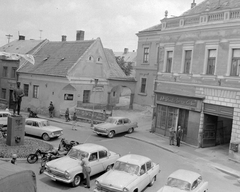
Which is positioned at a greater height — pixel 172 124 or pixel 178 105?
pixel 178 105

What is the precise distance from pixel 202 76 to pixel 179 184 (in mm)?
11685

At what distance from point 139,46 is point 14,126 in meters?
22.5

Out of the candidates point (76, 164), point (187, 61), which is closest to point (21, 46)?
point (187, 61)

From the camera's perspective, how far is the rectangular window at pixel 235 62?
1846 centimetres

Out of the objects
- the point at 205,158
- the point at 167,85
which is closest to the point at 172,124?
the point at 167,85

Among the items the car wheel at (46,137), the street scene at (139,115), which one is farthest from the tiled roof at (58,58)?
the car wheel at (46,137)

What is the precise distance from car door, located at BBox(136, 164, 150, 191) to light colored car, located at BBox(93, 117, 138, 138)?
10.2 meters

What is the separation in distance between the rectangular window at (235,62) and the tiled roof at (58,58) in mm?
17424

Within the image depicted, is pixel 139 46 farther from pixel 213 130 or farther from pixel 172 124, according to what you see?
pixel 213 130

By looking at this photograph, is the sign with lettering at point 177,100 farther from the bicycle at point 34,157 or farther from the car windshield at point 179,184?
the bicycle at point 34,157

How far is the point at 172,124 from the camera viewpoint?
2319 centimetres

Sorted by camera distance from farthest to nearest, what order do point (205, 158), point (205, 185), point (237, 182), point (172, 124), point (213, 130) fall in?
point (172, 124) < point (213, 130) < point (205, 158) < point (237, 182) < point (205, 185)

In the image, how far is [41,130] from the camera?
2005cm

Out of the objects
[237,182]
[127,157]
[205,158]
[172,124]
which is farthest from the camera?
[172,124]
